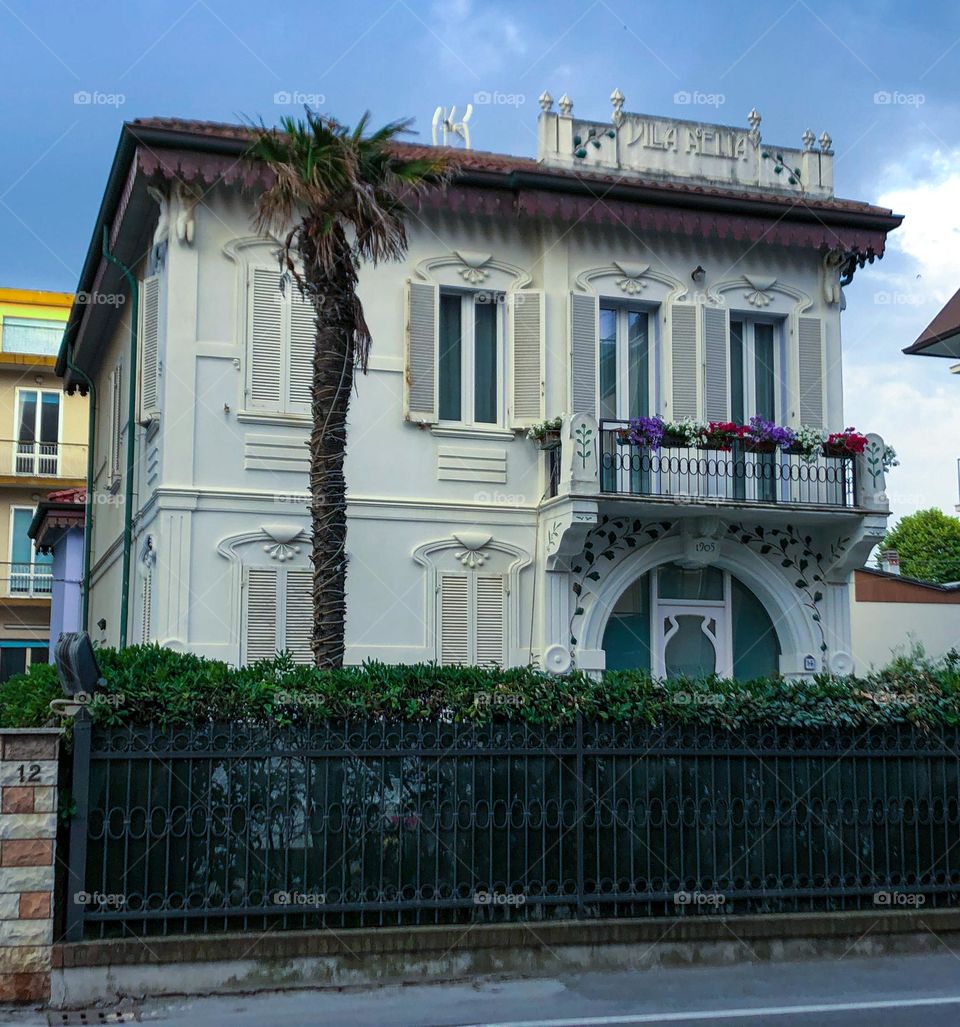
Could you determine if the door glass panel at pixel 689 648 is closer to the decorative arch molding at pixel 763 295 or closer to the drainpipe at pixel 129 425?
the decorative arch molding at pixel 763 295

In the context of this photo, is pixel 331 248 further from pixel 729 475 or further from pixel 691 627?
pixel 691 627

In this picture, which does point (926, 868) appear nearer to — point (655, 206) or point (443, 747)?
point (443, 747)

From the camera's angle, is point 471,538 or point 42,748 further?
point 471,538

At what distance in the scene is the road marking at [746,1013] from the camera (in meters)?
8.06

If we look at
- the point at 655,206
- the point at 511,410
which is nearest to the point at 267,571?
the point at 511,410

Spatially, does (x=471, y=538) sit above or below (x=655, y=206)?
below

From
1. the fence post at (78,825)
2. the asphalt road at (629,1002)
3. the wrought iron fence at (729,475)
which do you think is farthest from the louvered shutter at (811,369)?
the fence post at (78,825)

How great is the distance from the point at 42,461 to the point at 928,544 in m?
29.9

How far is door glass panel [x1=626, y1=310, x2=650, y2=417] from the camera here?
1739 cm

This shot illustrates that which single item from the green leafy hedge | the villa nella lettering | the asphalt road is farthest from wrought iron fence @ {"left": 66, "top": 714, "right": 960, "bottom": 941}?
the villa nella lettering

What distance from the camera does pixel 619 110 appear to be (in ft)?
58.0

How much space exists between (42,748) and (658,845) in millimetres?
4374

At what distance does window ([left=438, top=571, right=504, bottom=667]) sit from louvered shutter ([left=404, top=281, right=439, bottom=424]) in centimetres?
203

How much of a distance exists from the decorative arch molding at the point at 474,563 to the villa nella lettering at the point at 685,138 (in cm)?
571
